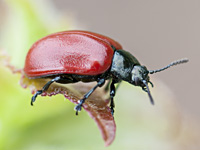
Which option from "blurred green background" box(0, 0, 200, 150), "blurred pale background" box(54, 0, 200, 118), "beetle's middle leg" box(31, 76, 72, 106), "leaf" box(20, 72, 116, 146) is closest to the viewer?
"leaf" box(20, 72, 116, 146)

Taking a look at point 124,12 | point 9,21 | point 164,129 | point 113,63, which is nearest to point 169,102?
point 164,129

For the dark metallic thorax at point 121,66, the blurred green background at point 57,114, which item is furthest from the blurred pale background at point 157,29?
the dark metallic thorax at point 121,66

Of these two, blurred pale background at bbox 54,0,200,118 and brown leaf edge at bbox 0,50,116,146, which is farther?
blurred pale background at bbox 54,0,200,118

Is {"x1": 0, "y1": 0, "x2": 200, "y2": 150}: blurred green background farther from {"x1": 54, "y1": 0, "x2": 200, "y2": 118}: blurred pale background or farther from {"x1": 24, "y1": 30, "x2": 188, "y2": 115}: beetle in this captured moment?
{"x1": 54, "y1": 0, "x2": 200, "y2": 118}: blurred pale background

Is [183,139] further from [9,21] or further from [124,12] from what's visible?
[124,12]

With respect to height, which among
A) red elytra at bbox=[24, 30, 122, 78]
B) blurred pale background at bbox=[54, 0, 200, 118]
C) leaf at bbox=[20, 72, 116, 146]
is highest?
red elytra at bbox=[24, 30, 122, 78]

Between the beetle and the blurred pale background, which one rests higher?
the beetle

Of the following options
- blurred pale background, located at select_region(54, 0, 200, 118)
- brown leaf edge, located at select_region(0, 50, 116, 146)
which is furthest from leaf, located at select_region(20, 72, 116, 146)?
blurred pale background, located at select_region(54, 0, 200, 118)
